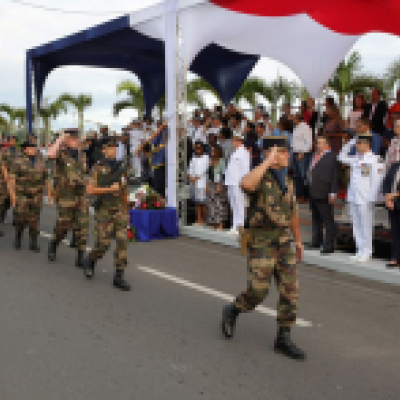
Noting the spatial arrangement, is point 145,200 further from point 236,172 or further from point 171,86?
point 171,86

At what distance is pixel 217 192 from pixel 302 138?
85.2 inches

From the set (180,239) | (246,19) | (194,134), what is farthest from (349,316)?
(194,134)

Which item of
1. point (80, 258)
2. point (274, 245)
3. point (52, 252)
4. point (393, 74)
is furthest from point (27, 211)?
point (393, 74)

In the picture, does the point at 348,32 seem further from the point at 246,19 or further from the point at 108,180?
the point at 108,180

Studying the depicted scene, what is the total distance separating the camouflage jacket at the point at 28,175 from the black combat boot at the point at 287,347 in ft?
19.3

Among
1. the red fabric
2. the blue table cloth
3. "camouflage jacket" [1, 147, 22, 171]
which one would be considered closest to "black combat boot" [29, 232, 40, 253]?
"camouflage jacket" [1, 147, 22, 171]

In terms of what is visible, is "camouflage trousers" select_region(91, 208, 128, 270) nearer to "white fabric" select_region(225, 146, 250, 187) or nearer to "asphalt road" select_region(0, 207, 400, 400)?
"asphalt road" select_region(0, 207, 400, 400)

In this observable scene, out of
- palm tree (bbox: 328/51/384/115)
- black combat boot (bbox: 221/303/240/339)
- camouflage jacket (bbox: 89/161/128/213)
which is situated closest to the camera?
black combat boot (bbox: 221/303/240/339)

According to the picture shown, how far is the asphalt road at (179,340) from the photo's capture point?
11.5 feet

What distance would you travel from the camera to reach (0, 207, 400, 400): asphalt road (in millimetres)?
3498

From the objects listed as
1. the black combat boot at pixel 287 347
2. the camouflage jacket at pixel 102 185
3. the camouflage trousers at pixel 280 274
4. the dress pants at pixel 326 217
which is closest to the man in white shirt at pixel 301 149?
the dress pants at pixel 326 217

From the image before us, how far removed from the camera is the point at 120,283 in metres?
6.21

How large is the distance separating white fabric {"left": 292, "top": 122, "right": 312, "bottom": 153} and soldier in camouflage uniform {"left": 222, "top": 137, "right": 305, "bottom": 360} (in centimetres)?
662

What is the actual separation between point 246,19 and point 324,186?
431 cm
